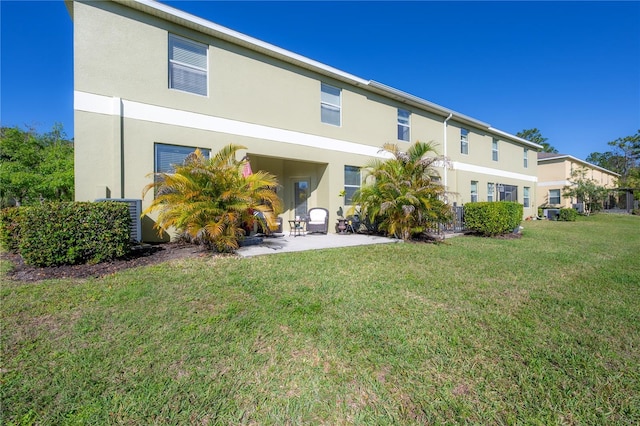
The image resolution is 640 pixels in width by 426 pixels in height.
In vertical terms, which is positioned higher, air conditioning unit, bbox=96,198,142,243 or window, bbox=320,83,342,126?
window, bbox=320,83,342,126

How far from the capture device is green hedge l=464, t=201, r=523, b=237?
10.3 metres

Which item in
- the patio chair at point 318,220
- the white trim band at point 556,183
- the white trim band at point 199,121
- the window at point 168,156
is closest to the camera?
the white trim band at point 199,121

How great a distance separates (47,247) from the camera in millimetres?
4984

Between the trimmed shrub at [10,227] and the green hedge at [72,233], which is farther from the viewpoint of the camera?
the trimmed shrub at [10,227]

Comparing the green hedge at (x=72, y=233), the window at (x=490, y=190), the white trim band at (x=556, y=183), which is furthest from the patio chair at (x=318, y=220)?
the white trim band at (x=556, y=183)

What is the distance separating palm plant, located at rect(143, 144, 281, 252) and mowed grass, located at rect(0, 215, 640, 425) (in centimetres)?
127

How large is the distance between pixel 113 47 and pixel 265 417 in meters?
9.13

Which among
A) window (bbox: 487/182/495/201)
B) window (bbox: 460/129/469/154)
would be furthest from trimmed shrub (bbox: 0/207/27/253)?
window (bbox: 487/182/495/201)

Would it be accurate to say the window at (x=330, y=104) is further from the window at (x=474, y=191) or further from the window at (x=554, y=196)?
the window at (x=554, y=196)

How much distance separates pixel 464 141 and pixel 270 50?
1287cm

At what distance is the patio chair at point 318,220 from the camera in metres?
10.6

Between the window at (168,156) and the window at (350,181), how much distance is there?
6206mm

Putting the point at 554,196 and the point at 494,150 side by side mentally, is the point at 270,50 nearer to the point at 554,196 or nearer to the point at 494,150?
the point at 494,150

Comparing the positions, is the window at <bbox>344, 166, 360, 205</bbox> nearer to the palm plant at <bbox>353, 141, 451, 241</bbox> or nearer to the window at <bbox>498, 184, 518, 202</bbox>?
the palm plant at <bbox>353, 141, 451, 241</bbox>
